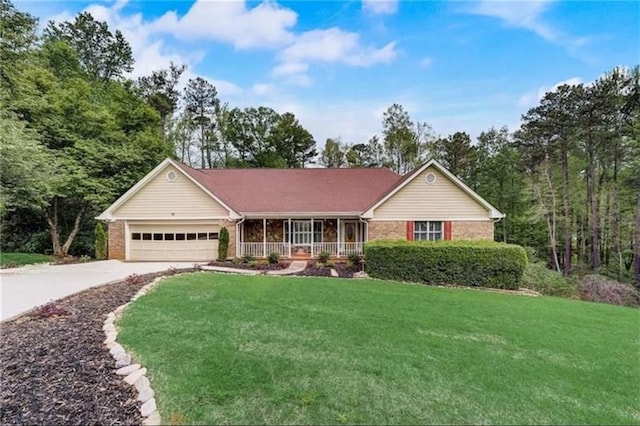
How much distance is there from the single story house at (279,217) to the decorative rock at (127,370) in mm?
12316

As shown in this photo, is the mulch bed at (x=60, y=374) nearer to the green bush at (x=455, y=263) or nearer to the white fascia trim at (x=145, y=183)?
the green bush at (x=455, y=263)

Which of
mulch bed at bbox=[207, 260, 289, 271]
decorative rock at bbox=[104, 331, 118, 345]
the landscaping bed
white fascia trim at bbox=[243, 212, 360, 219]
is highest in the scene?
white fascia trim at bbox=[243, 212, 360, 219]

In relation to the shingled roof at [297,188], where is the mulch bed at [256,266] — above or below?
below

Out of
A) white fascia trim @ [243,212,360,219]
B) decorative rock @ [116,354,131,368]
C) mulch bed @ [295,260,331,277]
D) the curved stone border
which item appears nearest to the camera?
the curved stone border

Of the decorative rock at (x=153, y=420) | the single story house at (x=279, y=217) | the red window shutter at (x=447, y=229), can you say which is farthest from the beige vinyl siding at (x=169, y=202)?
the decorative rock at (x=153, y=420)

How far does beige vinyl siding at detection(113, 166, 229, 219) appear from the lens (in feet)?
53.3

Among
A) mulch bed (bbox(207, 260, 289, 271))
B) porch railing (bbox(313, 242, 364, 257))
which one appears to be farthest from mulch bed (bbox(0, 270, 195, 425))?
porch railing (bbox(313, 242, 364, 257))

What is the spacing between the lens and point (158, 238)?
1661 centimetres

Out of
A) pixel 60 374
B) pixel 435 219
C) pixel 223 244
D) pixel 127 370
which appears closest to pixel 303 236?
pixel 223 244

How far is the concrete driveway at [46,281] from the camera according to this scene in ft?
24.0

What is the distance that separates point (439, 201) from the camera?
1567cm

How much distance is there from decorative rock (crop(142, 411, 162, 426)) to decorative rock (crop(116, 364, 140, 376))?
3.50 feet

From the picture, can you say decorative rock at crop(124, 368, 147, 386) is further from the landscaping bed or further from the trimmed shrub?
the trimmed shrub

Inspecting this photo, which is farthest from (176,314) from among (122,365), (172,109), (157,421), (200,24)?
(172,109)
